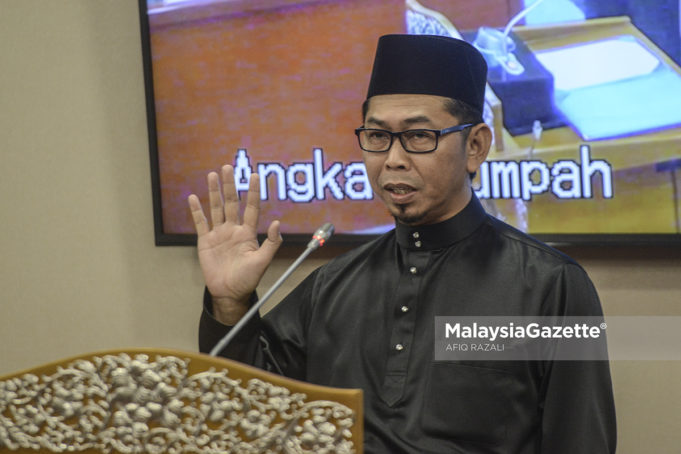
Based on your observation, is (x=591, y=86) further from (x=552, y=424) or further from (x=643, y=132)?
(x=552, y=424)

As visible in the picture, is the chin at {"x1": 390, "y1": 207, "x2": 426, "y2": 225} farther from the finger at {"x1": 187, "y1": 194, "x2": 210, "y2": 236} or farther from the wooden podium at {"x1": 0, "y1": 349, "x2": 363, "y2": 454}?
the wooden podium at {"x1": 0, "y1": 349, "x2": 363, "y2": 454}

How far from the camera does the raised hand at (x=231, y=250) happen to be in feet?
6.22

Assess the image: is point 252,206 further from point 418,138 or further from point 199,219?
point 418,138

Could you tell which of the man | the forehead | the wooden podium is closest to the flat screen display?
the man

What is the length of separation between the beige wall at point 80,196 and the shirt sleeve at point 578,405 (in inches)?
57.4

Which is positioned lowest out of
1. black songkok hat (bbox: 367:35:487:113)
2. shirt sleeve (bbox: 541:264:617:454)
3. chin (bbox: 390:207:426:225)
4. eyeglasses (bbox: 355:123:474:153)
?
shirt sleeve (bbox: 541:264:617:454)

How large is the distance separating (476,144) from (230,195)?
587 mm

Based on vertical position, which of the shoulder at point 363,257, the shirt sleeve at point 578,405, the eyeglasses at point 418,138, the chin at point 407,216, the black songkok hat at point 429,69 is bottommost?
the shirt sleeve at point 578,405

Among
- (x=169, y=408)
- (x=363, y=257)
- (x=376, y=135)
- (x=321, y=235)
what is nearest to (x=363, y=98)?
(x=363, y=257)

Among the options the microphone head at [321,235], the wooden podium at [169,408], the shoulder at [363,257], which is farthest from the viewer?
the shoulder at [363,257]

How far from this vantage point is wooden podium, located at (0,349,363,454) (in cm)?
136

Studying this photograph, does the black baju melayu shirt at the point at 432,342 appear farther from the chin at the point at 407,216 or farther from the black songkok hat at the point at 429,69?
the black songkok hat at the point at 429,69

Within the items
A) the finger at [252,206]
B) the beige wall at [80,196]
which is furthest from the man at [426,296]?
the beige wall at [80,196]

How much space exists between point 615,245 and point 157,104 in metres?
1.64
